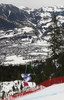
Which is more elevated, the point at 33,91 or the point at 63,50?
the point at 63,50

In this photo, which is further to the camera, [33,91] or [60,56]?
[60,56]

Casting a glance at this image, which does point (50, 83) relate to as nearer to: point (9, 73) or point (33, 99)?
point (33, 99)

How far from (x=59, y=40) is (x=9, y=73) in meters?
66.0

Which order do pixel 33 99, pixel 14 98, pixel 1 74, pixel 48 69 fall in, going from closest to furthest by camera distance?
pixel 33 99 → pixel 14 98 → pixel 48 69 → pixel 1 74

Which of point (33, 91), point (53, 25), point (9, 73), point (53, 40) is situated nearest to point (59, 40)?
point (53, 40)

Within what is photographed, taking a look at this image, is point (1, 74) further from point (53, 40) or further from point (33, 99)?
point (33, 99)

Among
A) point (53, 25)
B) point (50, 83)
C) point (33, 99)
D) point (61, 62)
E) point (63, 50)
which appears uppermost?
point (53, 25)

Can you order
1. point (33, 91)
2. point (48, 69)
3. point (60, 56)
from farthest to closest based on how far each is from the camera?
point (48, 69) → point (60, 56) → point (33, 91)

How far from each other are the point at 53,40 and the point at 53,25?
119 inches

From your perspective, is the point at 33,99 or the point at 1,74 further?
the point at 1,74

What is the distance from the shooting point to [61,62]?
111 feet

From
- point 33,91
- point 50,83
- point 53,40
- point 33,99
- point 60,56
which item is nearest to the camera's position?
point 33,99

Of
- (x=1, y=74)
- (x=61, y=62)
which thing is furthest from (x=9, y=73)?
(x=61, y=62)

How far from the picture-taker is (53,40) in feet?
99.9
